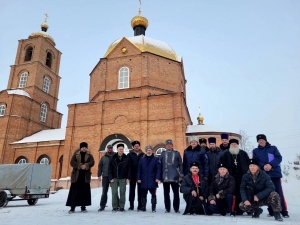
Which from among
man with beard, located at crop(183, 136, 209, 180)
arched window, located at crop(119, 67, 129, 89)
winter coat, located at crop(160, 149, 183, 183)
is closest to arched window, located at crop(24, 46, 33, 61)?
arched window, located at crop(119, 67, 129, 89)

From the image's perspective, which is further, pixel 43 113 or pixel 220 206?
pixel 43 113

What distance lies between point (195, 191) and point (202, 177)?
15.7 inches

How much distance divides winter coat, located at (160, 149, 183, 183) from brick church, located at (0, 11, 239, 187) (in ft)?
32.7

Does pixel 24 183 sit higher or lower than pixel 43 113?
lower

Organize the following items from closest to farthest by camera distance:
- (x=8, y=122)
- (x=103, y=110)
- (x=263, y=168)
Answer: (x=263, y=168)
(x=103, y=110)
(x=8, y=122)

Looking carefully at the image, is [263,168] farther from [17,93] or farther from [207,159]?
[17,93]

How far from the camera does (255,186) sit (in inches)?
196

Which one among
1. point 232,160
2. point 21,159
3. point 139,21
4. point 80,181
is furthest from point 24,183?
point 139,21

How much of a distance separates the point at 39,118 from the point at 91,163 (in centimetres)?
2407

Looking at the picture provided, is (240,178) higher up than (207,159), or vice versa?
(207,159)

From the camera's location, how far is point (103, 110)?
18.6 m

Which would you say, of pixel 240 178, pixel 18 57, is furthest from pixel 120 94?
pixel 18 57

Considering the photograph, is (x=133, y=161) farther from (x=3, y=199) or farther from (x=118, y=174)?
(x=3, y=199)

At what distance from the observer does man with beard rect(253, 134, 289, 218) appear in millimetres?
5406
